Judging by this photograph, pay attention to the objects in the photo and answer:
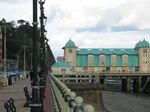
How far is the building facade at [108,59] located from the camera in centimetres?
15875

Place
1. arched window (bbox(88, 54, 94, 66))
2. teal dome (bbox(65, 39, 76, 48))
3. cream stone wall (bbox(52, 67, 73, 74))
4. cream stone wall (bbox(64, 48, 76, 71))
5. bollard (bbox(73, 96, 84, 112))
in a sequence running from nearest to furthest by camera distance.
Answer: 1. bollard (bbox(73, 96, 84, 112))
2. cream stone wall (bbox(52, 67, 73, 74))
3. cream stone wall (bbox(64, 48, 76, 71))
4. teal dome (bbox(65, 39, 76, 48))
5. arched window (bbox(88, 54, 94, 66))

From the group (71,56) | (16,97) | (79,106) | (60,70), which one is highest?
(71,56)

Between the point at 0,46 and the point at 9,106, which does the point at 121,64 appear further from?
the point at 9,106

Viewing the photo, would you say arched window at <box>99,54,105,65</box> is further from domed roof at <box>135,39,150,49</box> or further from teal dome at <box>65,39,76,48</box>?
domed roof at <box>135,39,150,49</box>

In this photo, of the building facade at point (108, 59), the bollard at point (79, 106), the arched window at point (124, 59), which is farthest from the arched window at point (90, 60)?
the bollard at point (79, 106)

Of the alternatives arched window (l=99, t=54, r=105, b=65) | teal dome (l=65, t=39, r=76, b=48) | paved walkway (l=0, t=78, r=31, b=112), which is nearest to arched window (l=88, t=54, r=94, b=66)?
arched window (l=99, t=54, r=105, b=65)

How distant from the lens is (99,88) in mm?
90125

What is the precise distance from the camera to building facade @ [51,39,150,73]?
159 metres

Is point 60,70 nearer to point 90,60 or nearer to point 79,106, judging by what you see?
point 90,60

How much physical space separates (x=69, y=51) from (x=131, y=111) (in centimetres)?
7970

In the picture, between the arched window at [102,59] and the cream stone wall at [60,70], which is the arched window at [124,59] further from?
the cream stone wall at [60,70]

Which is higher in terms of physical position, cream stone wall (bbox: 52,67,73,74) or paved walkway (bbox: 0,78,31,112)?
cream stone wall (bbox: 52,67,73,74)

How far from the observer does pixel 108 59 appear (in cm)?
16700

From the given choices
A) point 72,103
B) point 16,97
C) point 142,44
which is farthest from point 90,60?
point 72,103
